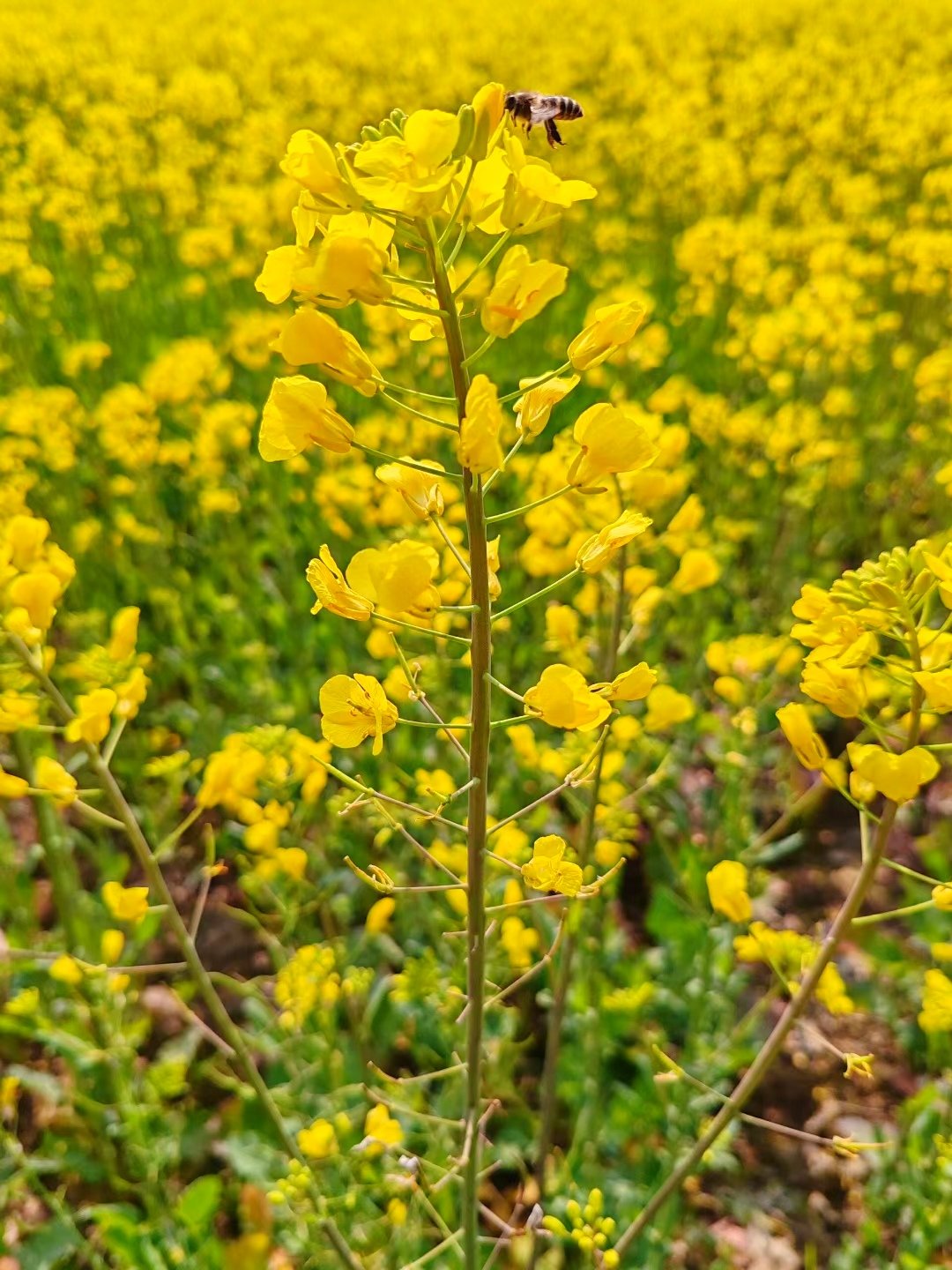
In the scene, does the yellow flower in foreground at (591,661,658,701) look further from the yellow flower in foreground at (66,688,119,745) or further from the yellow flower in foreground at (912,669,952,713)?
the yellow flower in foreground at (66,688,119,745)

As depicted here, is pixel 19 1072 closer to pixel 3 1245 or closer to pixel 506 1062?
pixel 3 1245

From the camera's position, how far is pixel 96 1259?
2.08 m

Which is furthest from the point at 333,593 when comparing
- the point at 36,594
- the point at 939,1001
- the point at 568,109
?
the point at 939,1001

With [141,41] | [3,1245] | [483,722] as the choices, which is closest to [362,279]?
[483,722]

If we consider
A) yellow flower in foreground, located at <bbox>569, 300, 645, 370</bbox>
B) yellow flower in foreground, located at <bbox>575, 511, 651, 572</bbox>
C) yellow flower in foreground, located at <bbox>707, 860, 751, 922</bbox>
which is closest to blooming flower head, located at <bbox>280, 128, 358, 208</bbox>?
yellow flower in foreground, located at <bbox>569, 300, 645, 370</bbox>

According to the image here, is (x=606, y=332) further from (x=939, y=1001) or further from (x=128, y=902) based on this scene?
(x=939, y=1001)

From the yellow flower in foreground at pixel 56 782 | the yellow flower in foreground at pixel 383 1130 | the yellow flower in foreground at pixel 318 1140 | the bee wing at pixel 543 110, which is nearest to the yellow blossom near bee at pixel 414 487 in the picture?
the bee wing at pixel 543 110

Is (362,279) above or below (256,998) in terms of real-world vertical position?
above

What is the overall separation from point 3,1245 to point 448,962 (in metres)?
1.33

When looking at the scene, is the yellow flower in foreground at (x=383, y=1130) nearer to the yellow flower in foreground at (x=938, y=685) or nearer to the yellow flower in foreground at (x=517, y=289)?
the yellow flower in foreground at (x=938, y=685)

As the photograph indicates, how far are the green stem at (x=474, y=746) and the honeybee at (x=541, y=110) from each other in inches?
9.2

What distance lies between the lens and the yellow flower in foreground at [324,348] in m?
0.96

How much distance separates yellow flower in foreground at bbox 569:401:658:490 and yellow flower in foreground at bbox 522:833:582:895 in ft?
1.50

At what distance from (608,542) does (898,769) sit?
464 mm
